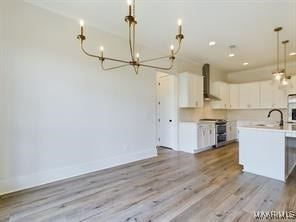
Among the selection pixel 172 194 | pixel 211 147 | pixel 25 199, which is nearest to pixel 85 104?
pixel 25 199

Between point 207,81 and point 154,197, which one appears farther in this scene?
point 207,81

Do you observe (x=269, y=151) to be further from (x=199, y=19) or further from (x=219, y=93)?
(x=219, y=93)

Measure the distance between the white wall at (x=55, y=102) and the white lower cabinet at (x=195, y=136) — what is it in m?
1.94

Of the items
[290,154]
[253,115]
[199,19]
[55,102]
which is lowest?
[290,154]

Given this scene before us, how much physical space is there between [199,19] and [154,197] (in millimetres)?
3287

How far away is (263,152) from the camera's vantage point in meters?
3.53

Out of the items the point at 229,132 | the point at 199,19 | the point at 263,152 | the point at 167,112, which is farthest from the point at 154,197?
the point at 229,132

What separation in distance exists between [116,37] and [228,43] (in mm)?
2886

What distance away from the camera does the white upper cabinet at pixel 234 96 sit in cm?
750

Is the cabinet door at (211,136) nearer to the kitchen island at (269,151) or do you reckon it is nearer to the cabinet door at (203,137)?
the cabinet door at (203,137)

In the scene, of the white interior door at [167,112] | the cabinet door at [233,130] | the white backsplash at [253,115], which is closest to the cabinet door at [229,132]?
the cabinet door at [233,130]

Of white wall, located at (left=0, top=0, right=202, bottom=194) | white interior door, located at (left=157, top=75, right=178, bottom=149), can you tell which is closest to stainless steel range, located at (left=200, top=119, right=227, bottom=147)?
white interior door, located at (left=157, top=75, right=178, bottom=149)

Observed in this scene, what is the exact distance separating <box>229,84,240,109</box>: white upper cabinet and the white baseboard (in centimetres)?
493

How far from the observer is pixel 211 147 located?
617cm
